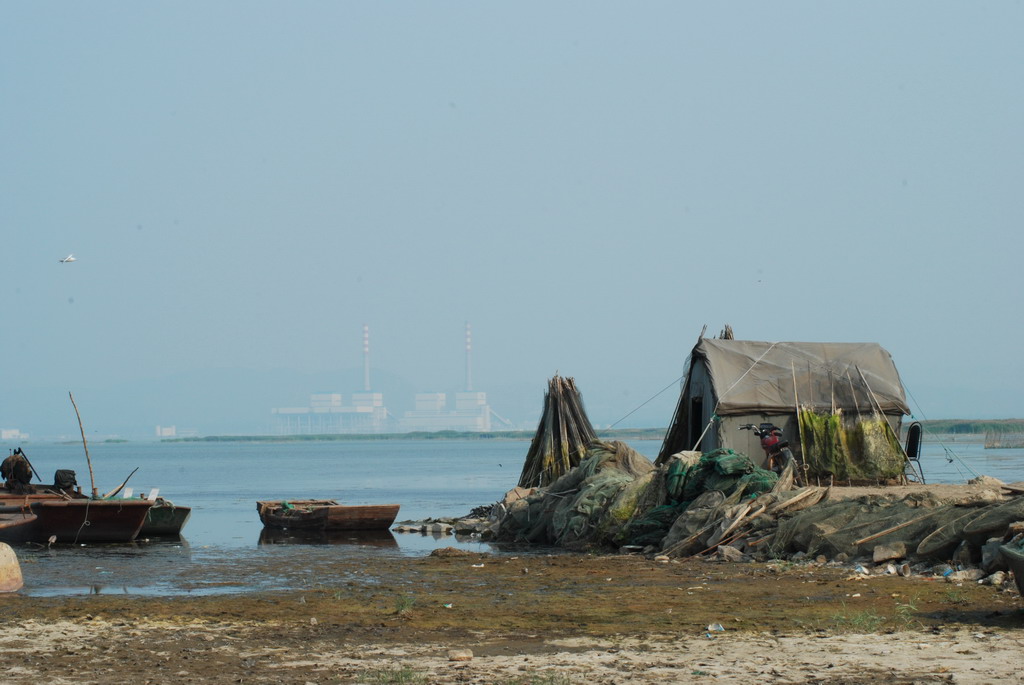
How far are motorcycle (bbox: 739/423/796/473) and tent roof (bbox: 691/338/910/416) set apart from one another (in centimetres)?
57

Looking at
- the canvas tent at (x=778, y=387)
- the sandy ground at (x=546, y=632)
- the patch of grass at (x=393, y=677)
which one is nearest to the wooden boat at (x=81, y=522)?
the sandy ground at (x=546, y=632)

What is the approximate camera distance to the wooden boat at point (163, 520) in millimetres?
26562

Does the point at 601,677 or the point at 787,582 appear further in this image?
the point at 787,582

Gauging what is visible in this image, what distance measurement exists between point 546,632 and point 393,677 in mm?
2505

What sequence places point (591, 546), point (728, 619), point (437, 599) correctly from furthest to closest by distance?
point (591, 546) < point (437, 599) < point (728, 619)

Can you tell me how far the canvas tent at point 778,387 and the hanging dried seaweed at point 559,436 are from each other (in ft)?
12.2

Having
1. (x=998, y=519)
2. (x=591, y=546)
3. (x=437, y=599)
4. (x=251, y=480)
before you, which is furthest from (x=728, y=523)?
(x=251, y=480)

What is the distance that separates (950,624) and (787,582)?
3859mm

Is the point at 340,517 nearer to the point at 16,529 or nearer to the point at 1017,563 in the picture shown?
the point at 16,529

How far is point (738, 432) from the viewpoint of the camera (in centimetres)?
2316

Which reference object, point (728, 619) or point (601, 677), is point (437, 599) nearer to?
point (728, 619)

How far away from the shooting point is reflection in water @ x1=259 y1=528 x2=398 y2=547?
2445 centimetres

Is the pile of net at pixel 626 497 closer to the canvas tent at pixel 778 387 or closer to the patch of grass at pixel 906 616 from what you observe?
the canvas tent at pixel 778 387

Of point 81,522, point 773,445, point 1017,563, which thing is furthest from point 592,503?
point 1017,563
